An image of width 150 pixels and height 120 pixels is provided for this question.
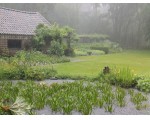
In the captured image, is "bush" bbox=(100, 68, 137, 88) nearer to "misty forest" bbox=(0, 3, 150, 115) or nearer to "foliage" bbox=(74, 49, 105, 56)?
"misty forest" bbox=(0, 3, 150, 115)

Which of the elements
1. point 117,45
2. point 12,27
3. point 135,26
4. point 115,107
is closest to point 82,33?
point 117,45

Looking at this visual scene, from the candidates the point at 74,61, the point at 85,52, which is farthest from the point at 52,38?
the point at 74,61

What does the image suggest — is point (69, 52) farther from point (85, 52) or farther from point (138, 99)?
point (138, 99)

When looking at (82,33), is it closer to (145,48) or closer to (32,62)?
(145,48)

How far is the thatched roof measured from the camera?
1824 cm

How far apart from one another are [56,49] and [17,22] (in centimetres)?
274

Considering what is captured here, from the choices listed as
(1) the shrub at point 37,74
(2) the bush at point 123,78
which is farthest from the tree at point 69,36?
(2) the bush at point 123,78

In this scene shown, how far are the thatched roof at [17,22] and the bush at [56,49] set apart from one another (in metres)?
1.58

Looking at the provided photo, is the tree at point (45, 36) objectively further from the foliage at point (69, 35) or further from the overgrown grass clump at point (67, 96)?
the overgrown grass clump at point (67, 96)

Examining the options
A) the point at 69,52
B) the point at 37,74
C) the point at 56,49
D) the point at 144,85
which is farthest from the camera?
the point at 69,52

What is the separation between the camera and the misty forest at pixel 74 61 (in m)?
8.35

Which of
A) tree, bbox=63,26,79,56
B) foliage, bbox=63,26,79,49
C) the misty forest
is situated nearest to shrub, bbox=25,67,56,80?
the misty forest

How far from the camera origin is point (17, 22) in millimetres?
19141
